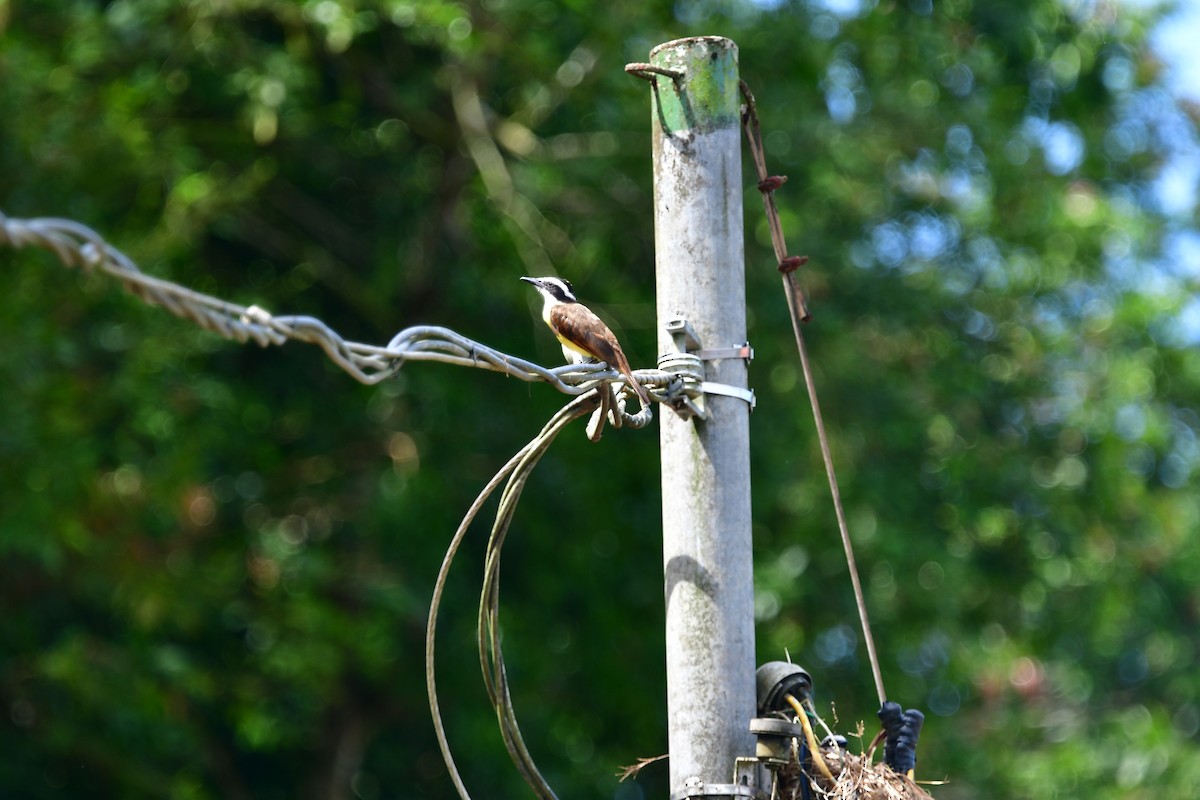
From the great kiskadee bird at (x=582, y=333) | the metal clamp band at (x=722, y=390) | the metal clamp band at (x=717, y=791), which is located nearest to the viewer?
the metal clamp band at (x=717, y=791)

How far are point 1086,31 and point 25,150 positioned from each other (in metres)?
7.65

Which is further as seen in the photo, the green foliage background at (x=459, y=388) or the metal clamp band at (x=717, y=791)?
the green foliage background at (x=459, y=388)

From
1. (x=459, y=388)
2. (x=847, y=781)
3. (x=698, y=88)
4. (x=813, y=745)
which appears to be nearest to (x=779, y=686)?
(x=813, y=745)

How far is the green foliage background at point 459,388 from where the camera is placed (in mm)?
12586

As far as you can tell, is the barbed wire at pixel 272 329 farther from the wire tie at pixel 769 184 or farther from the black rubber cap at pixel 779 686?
the wire tie at pixel 769 184

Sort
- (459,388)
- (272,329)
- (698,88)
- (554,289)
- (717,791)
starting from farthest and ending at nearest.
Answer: (459,388) → (554,289) → (698,88) → (717,791) → (272,329)

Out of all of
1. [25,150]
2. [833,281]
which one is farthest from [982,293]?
[25,150]

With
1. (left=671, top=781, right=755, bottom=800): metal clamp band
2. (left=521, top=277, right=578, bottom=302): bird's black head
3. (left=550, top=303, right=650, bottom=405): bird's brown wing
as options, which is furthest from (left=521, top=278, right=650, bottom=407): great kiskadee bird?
(left=671, top=781, right=755, bottom=800): metal clamp band

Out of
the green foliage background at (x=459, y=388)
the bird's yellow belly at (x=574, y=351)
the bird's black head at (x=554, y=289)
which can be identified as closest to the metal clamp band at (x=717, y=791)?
the bird's yellow belly at (x=574, y=351)

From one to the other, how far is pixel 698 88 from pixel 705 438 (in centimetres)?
101

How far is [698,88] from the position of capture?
5375 mm

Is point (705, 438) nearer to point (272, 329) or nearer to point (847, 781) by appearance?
point (847, 781)

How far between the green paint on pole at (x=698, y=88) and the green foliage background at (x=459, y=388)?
694 cm

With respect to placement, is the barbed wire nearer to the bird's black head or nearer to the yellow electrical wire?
the yellow electrical wire
